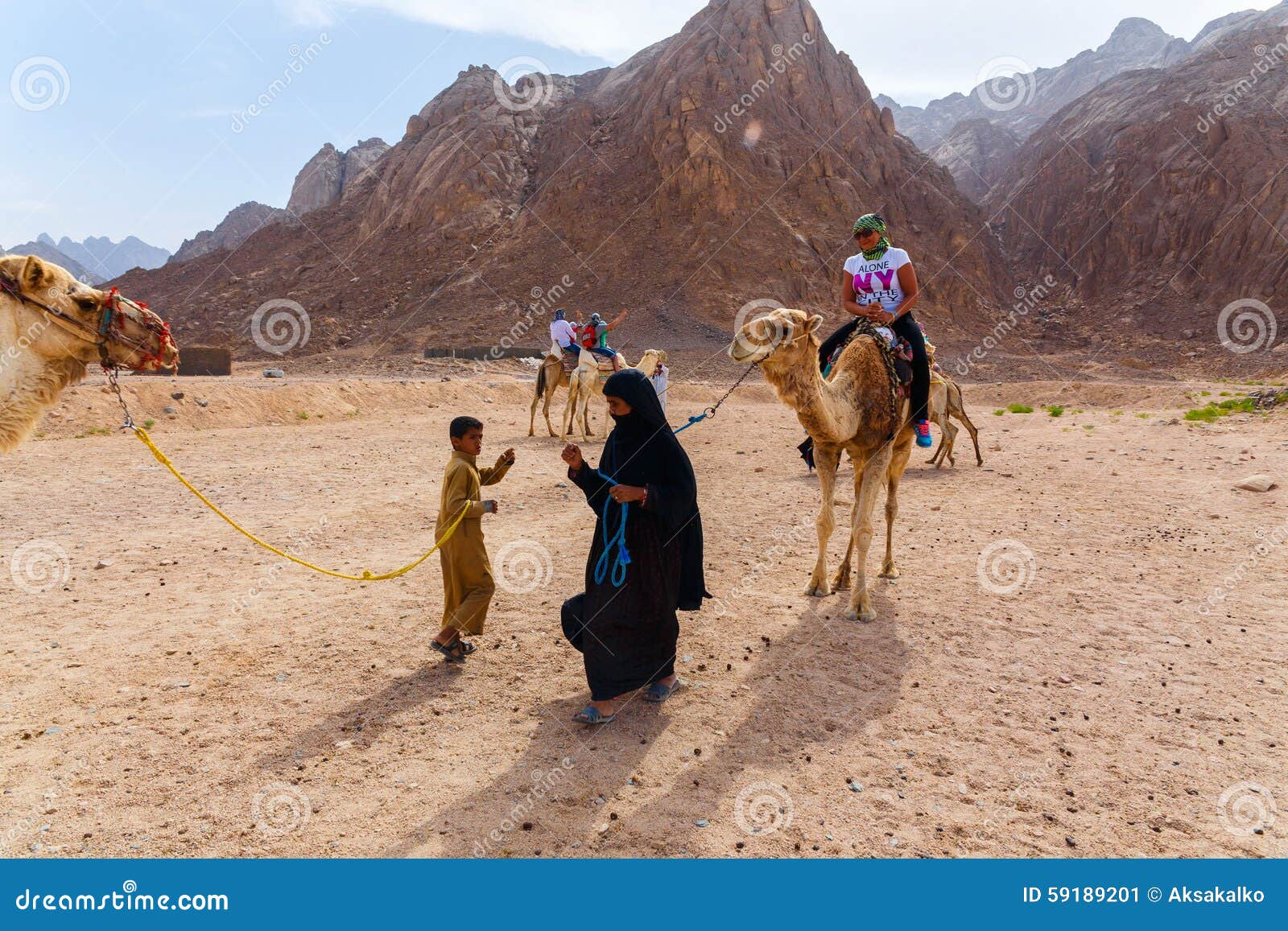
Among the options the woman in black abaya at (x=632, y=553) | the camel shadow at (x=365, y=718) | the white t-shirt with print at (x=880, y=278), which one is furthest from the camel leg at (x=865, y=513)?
the camel shadow at (x=365, y=718)

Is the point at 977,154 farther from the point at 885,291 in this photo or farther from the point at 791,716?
the point at 791,716

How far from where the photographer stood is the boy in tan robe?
17.6ft

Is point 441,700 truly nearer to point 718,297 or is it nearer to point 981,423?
point 981,423

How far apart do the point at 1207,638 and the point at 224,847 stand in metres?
6.68

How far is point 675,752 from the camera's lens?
14.6ft

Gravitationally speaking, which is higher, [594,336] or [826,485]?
[594,336]

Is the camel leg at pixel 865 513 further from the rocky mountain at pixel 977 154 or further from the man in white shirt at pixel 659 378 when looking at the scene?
the rocky mountain at pixel 977 154

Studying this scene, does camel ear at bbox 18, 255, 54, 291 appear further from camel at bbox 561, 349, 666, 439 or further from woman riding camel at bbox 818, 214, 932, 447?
camel at bbox 561, 349, 666, 439

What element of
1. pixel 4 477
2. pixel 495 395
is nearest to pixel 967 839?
pixel 4 477

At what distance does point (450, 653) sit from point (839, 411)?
11.6ft

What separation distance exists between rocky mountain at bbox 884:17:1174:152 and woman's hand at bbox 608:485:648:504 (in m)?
Result: 102

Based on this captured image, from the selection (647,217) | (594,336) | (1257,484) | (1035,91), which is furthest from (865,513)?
(1035,91)

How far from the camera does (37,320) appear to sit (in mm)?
4305

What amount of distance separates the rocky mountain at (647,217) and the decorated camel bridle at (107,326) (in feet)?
125
